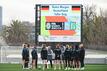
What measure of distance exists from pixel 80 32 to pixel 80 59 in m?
9.94

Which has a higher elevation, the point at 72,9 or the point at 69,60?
the point at 72,9

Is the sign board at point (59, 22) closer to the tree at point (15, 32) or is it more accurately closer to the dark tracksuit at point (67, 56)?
the dark tracksuit at point (67, 56)

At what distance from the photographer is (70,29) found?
48156 mm

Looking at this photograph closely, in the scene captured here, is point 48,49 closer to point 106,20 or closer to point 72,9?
point 72,9

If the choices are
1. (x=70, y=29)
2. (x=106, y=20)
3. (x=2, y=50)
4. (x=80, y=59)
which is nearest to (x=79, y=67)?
(x=80, y=59)

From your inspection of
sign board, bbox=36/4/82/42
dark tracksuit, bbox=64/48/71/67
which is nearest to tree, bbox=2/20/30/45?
sign board, bbox=36/4/82/42

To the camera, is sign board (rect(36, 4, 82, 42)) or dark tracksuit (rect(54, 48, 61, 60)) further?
sign board (rect(36, 4, 82, 42))

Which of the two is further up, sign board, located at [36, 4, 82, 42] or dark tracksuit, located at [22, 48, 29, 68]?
sign board, located at [36, 4, 82, 42]

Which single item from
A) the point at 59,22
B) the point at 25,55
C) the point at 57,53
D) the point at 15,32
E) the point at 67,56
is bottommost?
the point at 67,56

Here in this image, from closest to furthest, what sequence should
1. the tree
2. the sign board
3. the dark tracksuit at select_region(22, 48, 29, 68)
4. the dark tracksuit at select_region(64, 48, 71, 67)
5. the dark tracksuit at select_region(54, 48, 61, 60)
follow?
the dark tracksuit at select_region(22, 48, 29, 68), the dark tracksuit at select_region(64, 48, 71, 67), the dark tracksuit at select_region(54, 48, 61, 60), the sign board, the tree

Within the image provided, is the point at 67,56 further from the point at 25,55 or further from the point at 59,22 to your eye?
the point at 59,22

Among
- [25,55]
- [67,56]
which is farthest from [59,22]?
[25,55]

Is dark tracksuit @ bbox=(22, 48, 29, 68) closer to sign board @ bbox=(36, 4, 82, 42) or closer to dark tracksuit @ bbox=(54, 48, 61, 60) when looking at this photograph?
dark tracksuit @ bbox=(54, 48, 61, 60)

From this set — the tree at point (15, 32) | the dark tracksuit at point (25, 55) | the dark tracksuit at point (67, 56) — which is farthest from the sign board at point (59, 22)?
the tree at point (15, 32)
